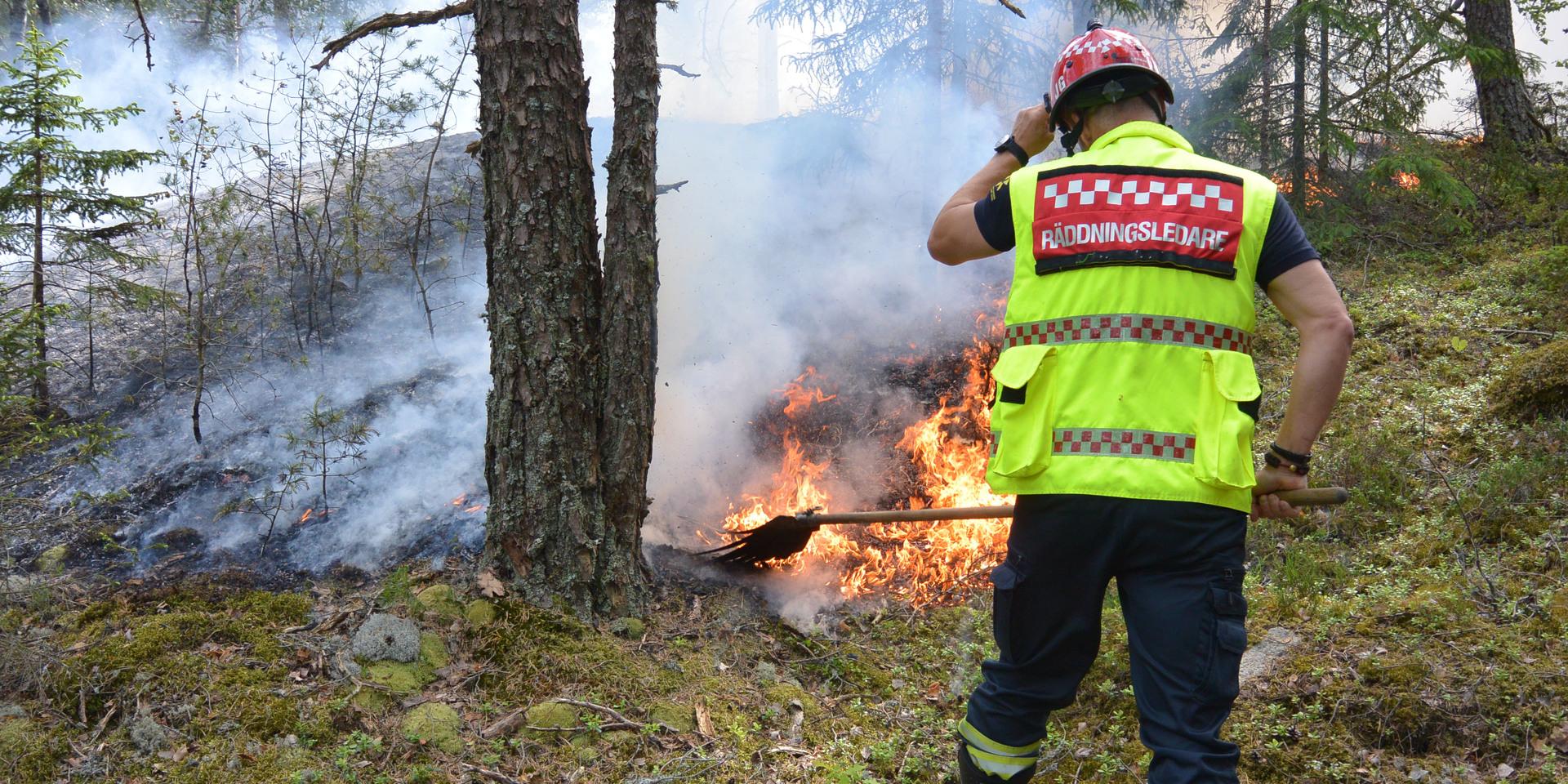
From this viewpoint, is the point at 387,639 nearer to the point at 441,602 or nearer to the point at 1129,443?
the point at 441,602

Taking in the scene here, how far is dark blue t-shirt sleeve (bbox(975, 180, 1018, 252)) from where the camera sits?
8.94 ft

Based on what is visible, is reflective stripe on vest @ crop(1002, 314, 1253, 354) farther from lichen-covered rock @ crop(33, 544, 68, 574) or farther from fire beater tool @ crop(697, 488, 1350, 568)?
lichen-covered rock @ crop(33, 544, 68, 574)

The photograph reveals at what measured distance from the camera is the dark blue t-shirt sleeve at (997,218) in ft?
8.94

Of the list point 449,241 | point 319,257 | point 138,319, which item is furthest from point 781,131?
point 138,319

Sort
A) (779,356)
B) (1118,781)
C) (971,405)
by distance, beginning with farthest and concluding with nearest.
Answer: (779,356) < (971,405) < (1118,781)

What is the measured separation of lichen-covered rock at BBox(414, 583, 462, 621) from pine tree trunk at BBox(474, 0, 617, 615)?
25 centimetres

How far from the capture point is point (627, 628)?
4.54 meters

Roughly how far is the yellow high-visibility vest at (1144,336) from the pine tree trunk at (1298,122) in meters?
7.38

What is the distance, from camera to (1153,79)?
2750 millimetres

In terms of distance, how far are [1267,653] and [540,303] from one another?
382 centimetres

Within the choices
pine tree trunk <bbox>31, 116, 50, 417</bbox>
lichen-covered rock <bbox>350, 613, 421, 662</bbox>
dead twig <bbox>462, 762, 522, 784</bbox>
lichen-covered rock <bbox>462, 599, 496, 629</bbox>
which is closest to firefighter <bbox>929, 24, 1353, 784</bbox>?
dead twig <bbox>462, 762, 522, 784</bbox>

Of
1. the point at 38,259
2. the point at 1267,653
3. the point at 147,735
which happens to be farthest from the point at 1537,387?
the point at 38,259

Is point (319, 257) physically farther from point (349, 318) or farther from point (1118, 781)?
point (1118, 781)

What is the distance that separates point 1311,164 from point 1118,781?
8.15 metres
